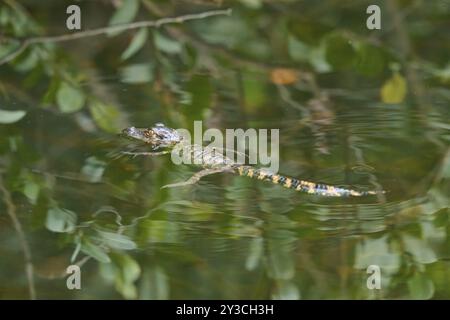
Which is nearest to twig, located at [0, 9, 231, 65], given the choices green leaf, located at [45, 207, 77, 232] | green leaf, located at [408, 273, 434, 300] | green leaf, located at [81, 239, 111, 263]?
green leaf, located at [45, 207, 77, 232]

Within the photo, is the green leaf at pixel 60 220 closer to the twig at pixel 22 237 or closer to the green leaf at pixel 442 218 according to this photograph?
the twig at pixel 22 237

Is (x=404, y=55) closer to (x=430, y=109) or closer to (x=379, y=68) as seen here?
(x=379, y=68)

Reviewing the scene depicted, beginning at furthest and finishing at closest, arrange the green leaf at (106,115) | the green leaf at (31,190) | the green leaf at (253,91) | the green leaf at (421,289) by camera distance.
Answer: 1. the green leaf at (253,91)
2. the green leaf at (106,115)
3. the green leaf at (31,190)
4. the green leaf at (421,289)

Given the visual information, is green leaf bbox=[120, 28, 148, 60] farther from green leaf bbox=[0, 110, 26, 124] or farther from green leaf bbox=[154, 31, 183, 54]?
green leaf bbox=[0, 110, 26, 124]

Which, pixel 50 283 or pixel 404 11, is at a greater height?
pixel 404 11

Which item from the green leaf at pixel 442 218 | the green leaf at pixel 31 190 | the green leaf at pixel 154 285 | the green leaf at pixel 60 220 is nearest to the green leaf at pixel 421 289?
the green leaf at pixel 442 218
